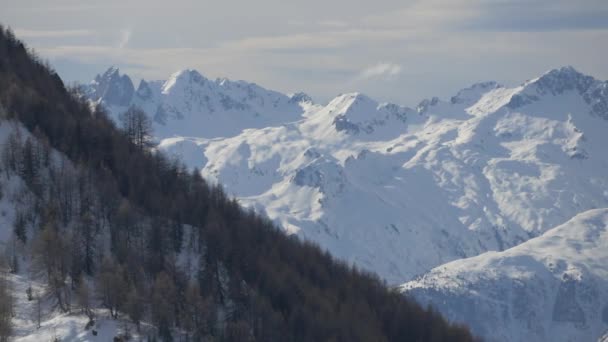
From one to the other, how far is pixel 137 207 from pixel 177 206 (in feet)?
21.1

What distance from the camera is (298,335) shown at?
128m

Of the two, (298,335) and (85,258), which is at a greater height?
(85,258)

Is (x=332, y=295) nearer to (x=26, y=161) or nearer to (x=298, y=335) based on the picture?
(x=298, y=335)

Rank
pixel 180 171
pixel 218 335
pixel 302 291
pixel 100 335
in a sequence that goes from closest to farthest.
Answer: pixel 100 335
pixel 218 335
pixel 302 291
pixel 180 171

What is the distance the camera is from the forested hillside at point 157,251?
11684 cm

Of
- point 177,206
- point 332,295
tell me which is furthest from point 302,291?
point 177,206

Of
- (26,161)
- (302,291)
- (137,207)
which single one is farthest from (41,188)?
(302,291)

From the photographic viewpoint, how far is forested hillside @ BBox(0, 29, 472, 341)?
117 m

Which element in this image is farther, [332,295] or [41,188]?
[332,295]

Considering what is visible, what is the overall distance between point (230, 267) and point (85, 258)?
19.7m

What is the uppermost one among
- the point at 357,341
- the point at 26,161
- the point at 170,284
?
the point at 26,161

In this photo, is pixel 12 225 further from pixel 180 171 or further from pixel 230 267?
pixel 180 171

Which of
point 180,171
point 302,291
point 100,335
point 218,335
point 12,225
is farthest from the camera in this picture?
point 180,171

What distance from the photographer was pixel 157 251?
13038 cm
